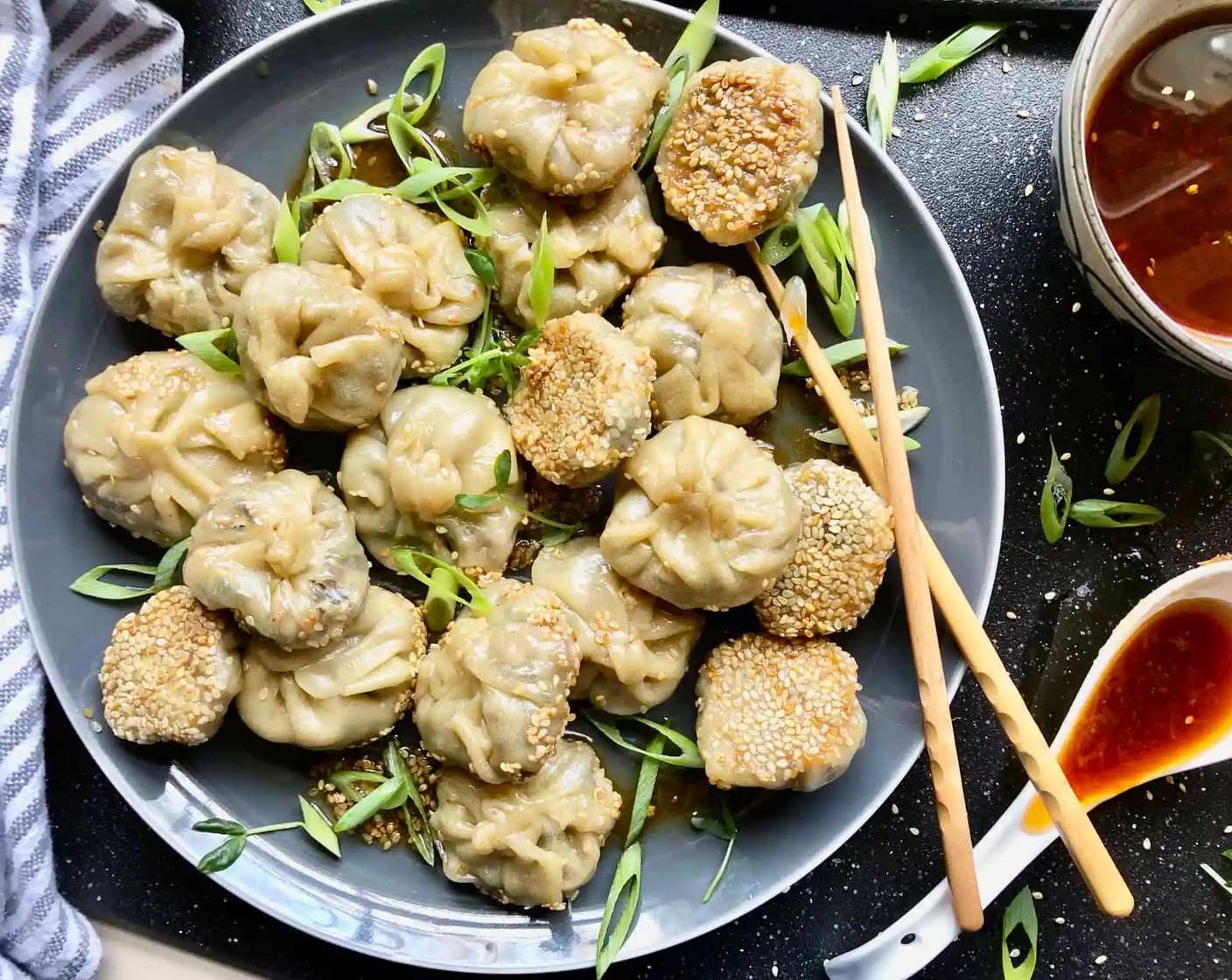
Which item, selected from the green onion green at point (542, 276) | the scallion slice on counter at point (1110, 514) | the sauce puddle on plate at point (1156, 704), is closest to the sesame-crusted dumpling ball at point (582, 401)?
the green onion green at point (542, 276)

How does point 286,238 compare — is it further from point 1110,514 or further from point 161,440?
point 1110,514

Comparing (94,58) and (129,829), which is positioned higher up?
(94,58)

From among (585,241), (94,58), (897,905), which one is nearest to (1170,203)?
(585,241)

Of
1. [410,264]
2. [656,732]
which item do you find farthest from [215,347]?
[656,732]

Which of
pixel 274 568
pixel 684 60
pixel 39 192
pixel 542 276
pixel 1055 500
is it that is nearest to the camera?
pixel 274 568

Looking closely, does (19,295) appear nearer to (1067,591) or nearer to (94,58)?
(94,58)

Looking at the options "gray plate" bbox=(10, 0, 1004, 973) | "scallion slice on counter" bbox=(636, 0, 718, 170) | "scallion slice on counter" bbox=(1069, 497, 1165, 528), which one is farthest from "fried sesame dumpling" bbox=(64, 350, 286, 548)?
"scallion slice on counter" bbox=(1069, 497, 1165, 528)
